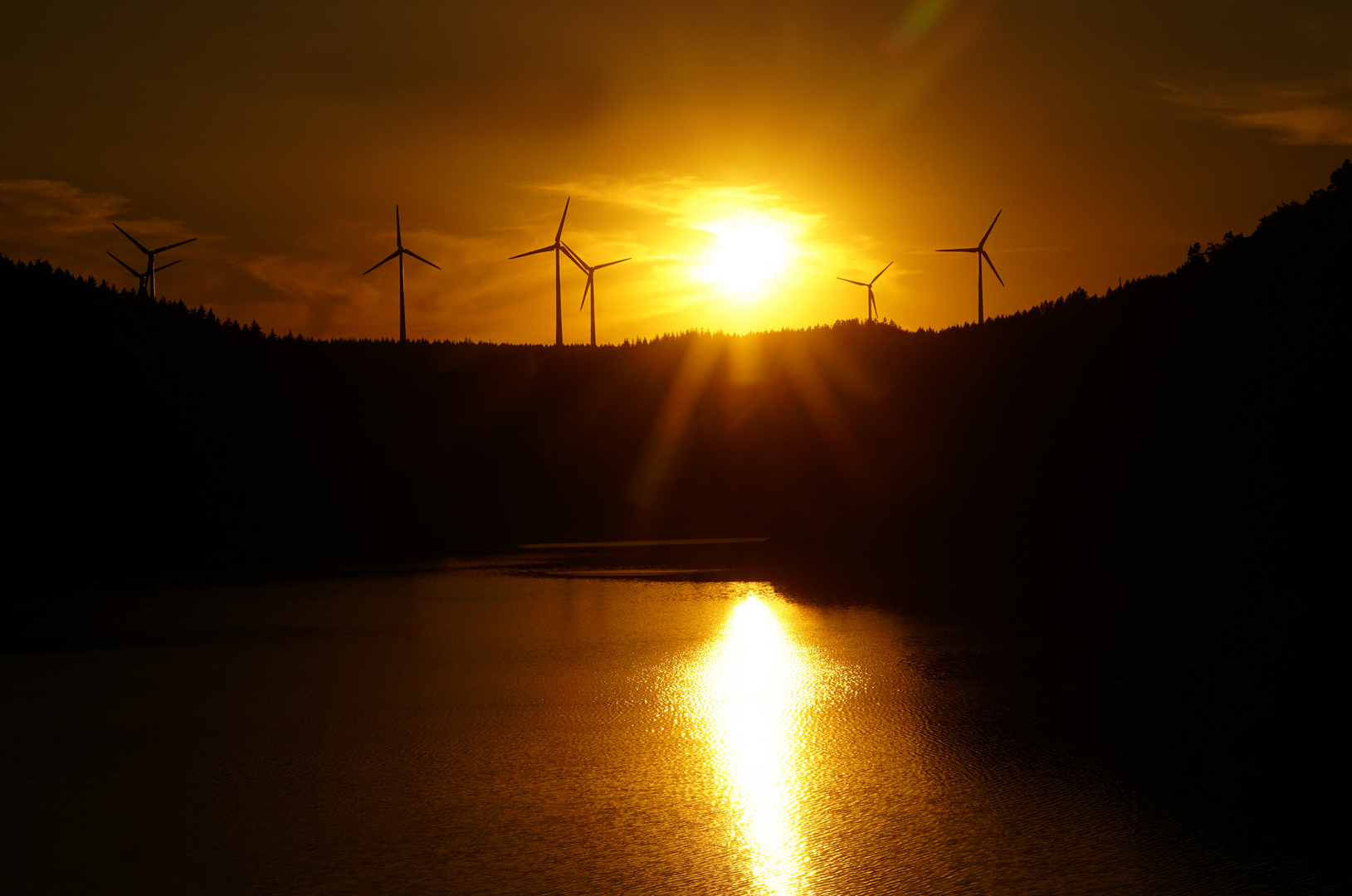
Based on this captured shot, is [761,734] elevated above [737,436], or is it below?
below

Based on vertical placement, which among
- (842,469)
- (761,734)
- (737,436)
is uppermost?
(737,436)

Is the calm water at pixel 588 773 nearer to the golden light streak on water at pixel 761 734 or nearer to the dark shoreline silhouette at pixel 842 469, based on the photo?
the golden light streak on water at pixel 761 734

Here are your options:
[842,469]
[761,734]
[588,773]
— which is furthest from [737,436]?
[588,773]

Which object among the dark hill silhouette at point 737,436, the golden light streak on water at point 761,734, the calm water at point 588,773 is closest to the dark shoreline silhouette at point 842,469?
the dark hill silhouette at point 737,436

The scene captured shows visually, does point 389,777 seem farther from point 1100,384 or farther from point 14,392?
point 14,392

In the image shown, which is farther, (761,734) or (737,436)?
(737,436)

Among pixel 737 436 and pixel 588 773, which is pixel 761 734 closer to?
pixel 588 773

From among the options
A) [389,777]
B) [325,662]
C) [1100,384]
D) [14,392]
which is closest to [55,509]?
[14,392]
